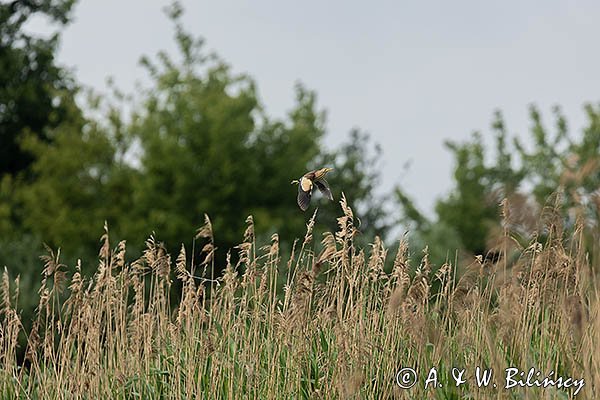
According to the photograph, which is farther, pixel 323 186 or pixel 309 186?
pixel 323 186

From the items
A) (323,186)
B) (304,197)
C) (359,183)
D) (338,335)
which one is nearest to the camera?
(338,335)

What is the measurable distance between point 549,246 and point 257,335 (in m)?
1.68

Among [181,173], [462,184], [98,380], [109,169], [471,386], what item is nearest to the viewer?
[471,386]

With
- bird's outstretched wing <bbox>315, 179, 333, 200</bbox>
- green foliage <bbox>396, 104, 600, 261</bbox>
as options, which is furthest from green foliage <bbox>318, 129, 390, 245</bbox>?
bird's outstretched wing <bbox>315, 179, 333, 200</bbox>

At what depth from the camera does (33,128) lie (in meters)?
28.4

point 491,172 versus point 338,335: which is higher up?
point 491,172

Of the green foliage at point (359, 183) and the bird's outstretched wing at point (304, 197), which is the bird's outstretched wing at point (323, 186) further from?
the green foliage at point (359, 183)

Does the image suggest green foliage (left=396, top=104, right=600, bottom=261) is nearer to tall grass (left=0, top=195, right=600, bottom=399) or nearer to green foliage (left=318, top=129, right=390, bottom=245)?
green foliage (left=318, top=129, right=390, bottom=245)

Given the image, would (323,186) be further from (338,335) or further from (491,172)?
(491,172)

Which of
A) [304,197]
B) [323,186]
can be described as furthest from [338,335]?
[323,186]

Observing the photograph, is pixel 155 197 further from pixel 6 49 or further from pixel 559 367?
pixel 559 367

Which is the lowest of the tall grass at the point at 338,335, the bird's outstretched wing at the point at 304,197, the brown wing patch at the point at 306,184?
the tall grass at the point at 338,335

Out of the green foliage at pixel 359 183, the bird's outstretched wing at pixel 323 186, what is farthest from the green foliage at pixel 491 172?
the bird's outstretched wing at pixel 323 186

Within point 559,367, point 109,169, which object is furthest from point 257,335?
point 109,169
